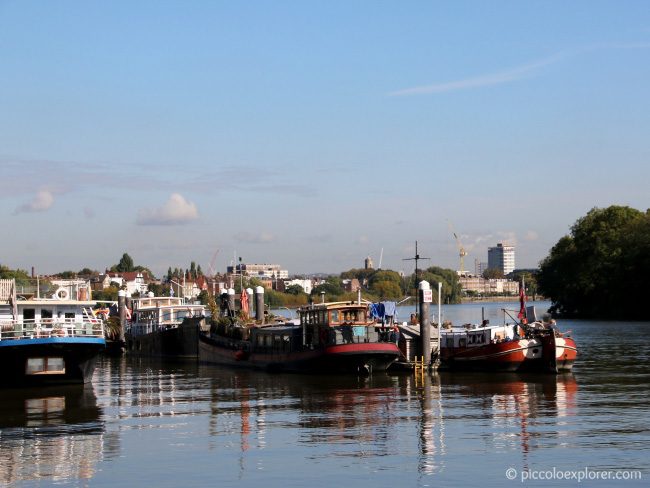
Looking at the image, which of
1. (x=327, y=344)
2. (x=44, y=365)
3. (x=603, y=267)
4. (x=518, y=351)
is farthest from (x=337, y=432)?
(x=603, y=267)

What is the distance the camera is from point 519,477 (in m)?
30.5

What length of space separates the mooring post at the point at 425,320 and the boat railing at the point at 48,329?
16.9 meters

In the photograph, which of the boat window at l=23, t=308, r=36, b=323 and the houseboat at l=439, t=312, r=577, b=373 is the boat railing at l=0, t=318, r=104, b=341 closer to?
the boat window at l=23, t=308, r=36, b=323

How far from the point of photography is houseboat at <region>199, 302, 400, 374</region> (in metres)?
61.9

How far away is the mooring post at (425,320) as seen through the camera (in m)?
61.1

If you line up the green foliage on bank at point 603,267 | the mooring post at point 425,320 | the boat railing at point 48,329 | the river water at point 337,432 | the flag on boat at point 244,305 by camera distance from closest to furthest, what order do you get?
the river water at point 337,432, the boat railing at point 48,329, the mooring post at point 425,320, the flag on boat at point 244,305, the green foliage on bank at point 603,267

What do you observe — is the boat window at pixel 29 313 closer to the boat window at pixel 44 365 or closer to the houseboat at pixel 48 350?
the houseboat at pixel 48 350

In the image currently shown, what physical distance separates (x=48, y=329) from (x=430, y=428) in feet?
75.0

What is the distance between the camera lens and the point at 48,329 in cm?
5456

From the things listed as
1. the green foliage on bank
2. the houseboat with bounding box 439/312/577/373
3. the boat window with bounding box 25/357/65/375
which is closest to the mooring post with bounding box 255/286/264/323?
the houseboat with bounding box 439/312/577/373

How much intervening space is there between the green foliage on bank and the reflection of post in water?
390 ft

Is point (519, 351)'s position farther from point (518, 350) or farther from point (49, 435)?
point (49, 435)

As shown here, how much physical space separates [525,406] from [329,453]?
1458 cm

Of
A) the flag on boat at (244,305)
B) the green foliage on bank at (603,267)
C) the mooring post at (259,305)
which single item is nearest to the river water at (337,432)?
the mooring post at (259,305)
